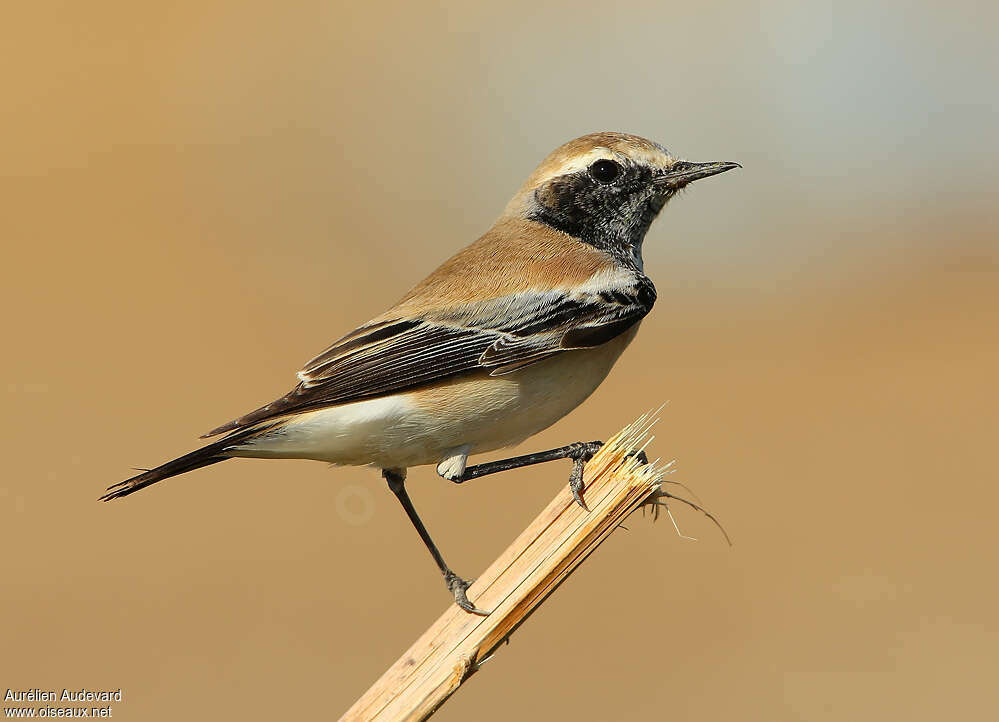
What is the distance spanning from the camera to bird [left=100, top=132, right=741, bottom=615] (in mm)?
5008

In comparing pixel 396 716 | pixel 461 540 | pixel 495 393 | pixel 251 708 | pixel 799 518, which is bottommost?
pixel 799 518

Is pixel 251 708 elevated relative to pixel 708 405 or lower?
elevated

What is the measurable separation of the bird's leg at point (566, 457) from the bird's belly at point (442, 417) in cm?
12

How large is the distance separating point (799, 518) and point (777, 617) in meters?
2.25

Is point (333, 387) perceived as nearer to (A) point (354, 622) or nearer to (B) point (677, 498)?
(B) point (677, 498)

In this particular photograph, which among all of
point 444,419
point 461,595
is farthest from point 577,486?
point 444,419

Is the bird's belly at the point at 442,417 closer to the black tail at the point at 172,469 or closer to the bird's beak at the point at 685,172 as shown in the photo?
the black tail at the point at 172,469

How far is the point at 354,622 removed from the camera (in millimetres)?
11930

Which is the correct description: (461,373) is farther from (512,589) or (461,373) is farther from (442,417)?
(512,589)

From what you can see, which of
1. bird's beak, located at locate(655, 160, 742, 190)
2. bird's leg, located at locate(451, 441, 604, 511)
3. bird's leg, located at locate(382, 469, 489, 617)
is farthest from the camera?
bird's beak, located at locate(655, 160, 742, 190)

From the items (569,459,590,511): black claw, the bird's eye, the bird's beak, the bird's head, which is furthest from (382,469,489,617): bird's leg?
the bird's beak

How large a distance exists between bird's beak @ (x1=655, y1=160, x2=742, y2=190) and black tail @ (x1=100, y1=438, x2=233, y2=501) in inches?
115

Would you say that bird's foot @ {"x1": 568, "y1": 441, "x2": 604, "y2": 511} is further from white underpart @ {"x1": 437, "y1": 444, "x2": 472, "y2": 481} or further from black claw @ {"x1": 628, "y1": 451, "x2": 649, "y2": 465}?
white underpart @ {"x1": 437, "y1": 444, "x2": 472, "y2": 481}

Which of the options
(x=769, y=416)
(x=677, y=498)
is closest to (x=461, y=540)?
(x=769, y=416)
